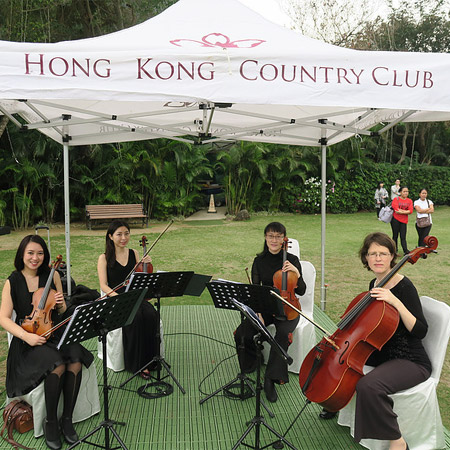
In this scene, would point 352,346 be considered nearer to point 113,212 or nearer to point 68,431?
point 68,431

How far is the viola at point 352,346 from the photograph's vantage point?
Result: 2896 mm

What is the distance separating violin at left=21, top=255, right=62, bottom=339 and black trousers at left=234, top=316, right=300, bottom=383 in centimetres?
148

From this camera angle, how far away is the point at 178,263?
30.2 ft

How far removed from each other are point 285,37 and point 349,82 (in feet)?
3.56

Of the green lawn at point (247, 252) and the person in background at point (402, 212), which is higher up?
the person in background at point (402, 212)

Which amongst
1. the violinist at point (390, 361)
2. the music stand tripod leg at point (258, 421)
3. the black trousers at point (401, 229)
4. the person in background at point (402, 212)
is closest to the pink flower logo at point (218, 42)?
the violinist at point (390, 361)

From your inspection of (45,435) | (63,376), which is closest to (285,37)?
Answer: (63,376)

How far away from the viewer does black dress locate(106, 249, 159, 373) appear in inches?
167

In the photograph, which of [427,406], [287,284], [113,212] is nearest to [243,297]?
[287,284]

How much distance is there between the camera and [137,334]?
4258 millimetres

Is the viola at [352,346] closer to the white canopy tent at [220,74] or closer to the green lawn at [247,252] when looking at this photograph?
the white canopy tent at [220,74]

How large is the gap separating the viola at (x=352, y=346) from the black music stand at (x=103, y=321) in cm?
131

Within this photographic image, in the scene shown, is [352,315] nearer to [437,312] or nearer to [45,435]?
[437,312]

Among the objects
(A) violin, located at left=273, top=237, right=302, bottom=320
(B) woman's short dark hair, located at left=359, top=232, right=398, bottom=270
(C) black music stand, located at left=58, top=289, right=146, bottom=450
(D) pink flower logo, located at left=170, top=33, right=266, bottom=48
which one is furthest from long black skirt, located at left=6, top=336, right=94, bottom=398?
(D) pink flower logo, located at left=170, top=33, right=266, bottom=48
